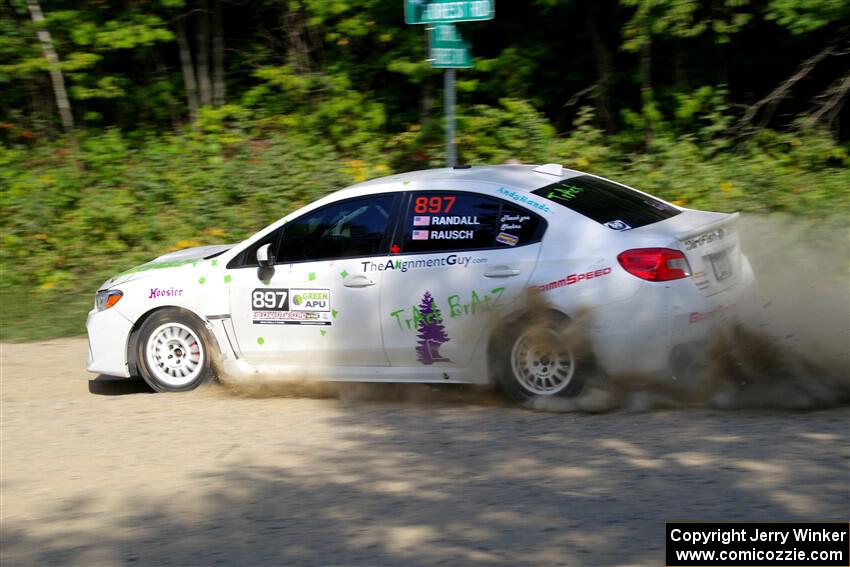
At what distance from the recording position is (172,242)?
13.1 metres

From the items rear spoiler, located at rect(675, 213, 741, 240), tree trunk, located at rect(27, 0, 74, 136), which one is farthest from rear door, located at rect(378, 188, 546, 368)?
tree trunk, located at rect(27, 0, 74, 136)

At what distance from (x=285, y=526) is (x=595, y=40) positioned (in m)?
10.8

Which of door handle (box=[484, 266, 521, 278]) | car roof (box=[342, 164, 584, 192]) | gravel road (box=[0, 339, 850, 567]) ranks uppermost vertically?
car roof (box=[342, 164, 584, 192])

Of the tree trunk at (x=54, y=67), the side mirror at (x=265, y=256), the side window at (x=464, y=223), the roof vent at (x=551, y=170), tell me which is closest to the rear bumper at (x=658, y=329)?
the side window at (x=464, y=223)

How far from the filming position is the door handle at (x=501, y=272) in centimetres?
710

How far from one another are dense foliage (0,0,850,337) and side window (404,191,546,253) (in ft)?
16.8

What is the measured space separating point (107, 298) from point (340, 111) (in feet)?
24.9

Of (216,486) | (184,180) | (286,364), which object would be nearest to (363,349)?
(286,364)

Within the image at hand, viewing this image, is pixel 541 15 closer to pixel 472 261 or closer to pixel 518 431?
pixel 472 261

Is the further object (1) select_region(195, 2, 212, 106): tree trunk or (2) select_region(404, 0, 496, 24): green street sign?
(1) select_region(195, 2, 212, 106): tree trunk

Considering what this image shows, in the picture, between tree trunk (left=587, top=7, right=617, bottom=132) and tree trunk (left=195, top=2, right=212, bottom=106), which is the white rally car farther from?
tree trunk (left=195, top=2, right=212, bottom=106)

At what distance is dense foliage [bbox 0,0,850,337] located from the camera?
41.4 feet

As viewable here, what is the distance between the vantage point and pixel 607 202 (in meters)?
7.44

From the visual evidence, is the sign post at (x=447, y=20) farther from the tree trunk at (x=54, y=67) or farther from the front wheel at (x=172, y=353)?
the tree trunk at (x=54, y=67)
